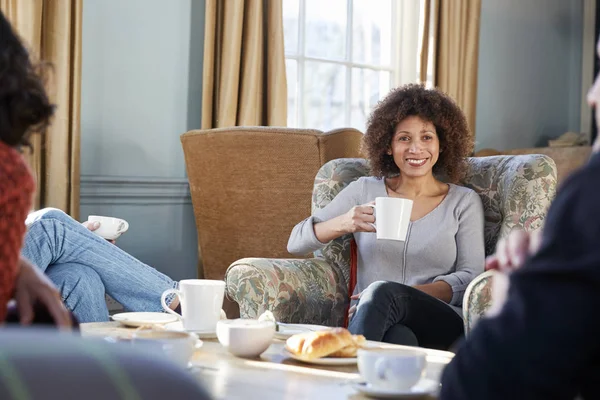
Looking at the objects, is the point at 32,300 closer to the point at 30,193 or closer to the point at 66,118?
the point at 30,193

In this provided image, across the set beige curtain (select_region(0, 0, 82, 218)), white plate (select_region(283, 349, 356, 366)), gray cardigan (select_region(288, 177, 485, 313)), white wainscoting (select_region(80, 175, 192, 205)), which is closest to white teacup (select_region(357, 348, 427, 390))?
white plate (select_region(283, 349, 356, 366))

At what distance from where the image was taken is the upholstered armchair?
233 cm

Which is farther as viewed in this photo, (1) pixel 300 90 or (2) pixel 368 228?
(1) pixel 300 90

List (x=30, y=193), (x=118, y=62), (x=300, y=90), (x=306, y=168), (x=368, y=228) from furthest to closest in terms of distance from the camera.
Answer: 1. (x=300, y=90)
2. (x=118, y=62)
3. (x=306, y=168)
4. (x=368, y=228)
5. (x=30, y=193)

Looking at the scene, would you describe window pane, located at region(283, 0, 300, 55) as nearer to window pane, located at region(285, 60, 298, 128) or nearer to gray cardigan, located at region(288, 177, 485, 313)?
window pane, located at region(285, 60, 298, 128)

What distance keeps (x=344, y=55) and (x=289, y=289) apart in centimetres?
259

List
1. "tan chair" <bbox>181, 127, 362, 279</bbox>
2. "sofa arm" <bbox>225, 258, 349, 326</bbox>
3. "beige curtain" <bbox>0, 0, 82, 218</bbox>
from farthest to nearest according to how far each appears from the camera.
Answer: "beige curtain" <bbox>0, 0, 82, 218</bbox>
"tan chair" <bbox>181, 127, 362, 279</bbox>
"sofa arm" <bbox>225, 258, 349, 326</bbox>

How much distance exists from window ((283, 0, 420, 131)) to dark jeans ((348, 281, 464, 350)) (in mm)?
2443

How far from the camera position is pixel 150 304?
2.67 metres

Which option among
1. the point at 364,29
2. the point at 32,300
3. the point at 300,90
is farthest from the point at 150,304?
the point at 364,29

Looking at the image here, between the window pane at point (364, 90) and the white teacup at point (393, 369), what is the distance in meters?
3.72

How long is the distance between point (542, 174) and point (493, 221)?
0.69ft

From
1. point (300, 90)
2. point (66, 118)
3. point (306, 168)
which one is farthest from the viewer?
point (300, 90)

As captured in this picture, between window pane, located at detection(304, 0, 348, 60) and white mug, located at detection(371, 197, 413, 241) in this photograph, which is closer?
white mug, located at detection(371, 197, 413, 241)
